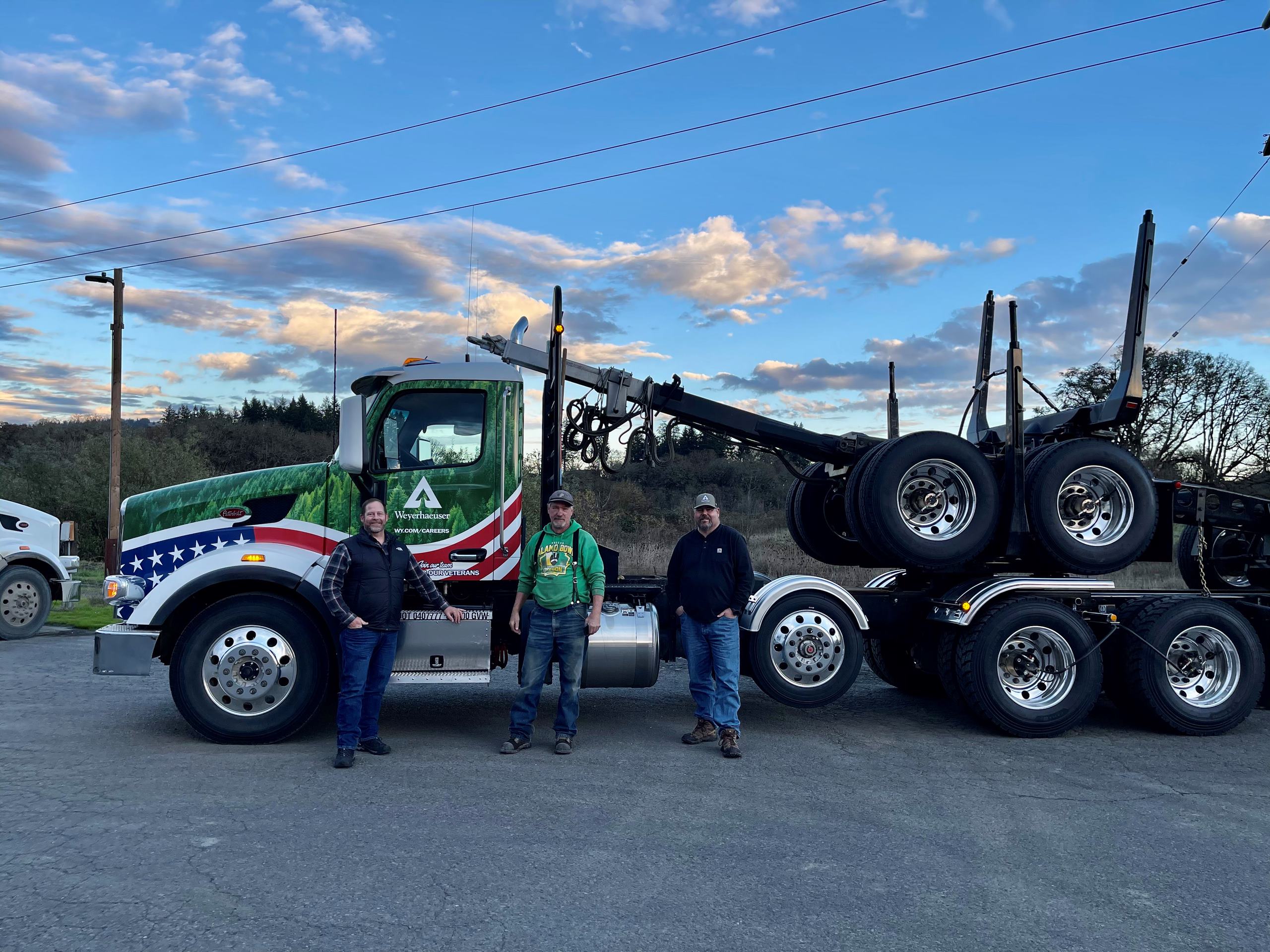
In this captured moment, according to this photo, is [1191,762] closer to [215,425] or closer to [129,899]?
[129,899]

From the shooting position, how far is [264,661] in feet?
22.6

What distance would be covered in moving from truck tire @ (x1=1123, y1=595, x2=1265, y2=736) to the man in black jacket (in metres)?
3.33

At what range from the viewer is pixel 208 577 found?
697 cm

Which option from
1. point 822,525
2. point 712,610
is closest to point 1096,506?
point 822,525

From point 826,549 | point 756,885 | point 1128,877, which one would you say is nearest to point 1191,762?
point 1128,877

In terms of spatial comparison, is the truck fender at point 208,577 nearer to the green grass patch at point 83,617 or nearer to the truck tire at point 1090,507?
the truck tire at point 1090,507

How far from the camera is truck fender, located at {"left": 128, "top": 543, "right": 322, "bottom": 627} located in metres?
6.94

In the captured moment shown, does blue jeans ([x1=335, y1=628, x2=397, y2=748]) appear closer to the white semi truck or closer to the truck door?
the truck door

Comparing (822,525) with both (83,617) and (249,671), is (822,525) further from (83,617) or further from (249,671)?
(83,617)

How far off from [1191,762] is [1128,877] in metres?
2.98

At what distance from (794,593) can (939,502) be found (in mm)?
1464

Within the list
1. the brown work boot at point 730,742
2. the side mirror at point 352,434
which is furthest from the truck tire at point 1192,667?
the side mirror at point 352,434

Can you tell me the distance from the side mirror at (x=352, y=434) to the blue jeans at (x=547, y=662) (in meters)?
1.68

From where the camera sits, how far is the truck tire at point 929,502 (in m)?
7.70
